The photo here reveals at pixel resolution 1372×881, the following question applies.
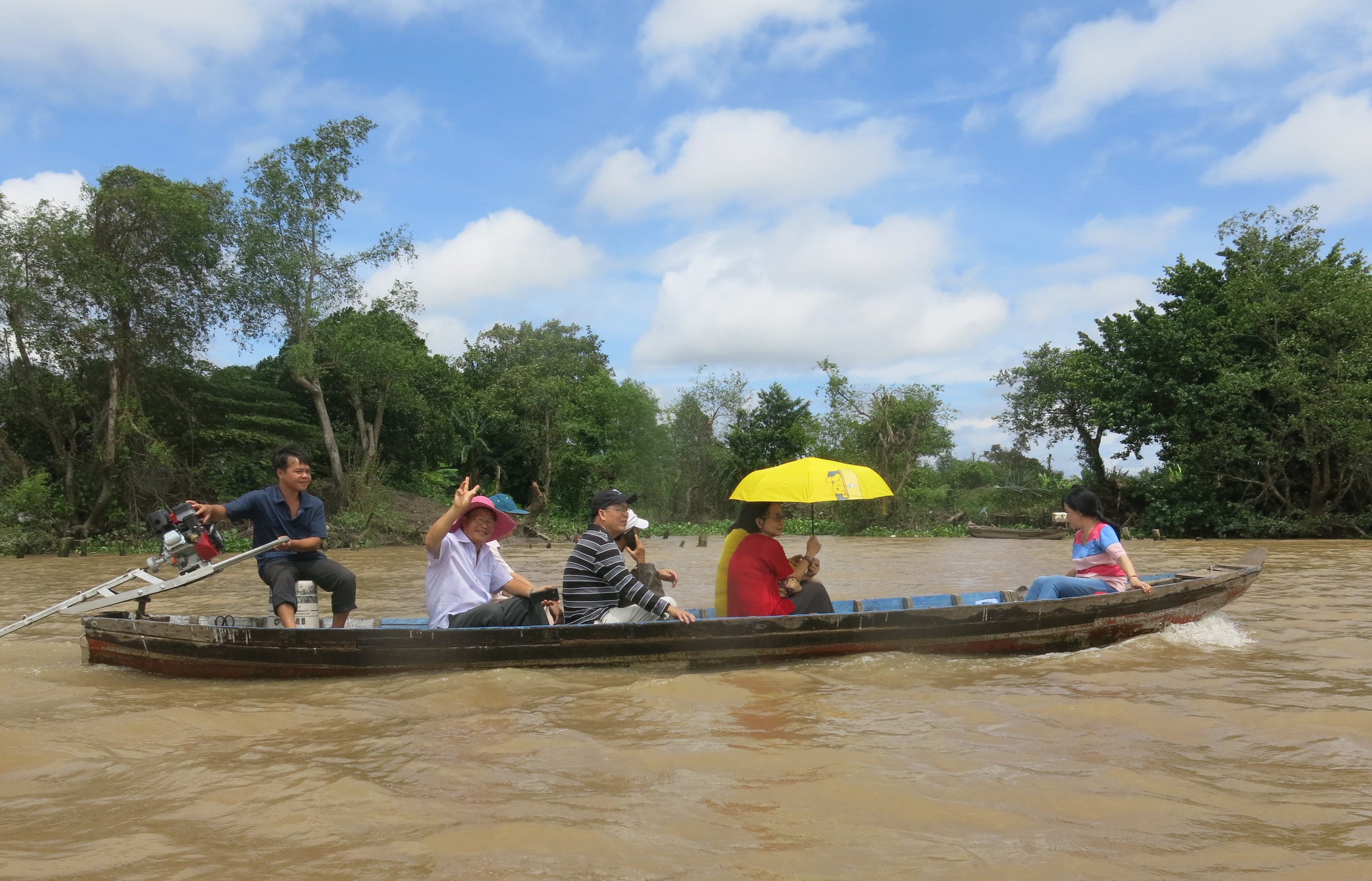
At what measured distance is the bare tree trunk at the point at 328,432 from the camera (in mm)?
21484

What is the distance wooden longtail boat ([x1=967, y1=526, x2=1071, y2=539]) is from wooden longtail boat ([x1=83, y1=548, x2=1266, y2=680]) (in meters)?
16.8

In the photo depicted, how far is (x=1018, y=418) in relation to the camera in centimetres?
3169

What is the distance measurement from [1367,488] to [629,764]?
2206cm

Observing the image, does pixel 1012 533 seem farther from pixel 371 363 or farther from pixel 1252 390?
pixel 371 363

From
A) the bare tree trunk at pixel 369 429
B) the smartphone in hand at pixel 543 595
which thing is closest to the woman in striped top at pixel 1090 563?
the smartphone in hand at pixel 543 595

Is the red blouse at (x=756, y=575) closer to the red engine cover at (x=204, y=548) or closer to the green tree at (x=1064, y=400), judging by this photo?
the red engine cover at (x=204, y=548)

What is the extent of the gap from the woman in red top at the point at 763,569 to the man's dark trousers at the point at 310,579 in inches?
94.6

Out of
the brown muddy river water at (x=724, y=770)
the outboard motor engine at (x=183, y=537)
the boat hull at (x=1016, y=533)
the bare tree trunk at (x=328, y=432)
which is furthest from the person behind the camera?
the boat hull at (x=1016, y=533)

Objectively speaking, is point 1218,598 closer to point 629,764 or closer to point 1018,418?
point 629,764

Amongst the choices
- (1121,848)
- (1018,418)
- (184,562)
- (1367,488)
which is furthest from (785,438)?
(1121,848)

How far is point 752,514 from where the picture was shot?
17.8 feet

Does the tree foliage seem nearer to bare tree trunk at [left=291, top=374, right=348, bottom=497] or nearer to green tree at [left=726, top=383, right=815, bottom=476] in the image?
green tree at [left=726, top=383, right=815, bottom=476]

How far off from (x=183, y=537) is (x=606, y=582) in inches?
99.3

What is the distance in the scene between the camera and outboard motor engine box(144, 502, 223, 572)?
211 inches
